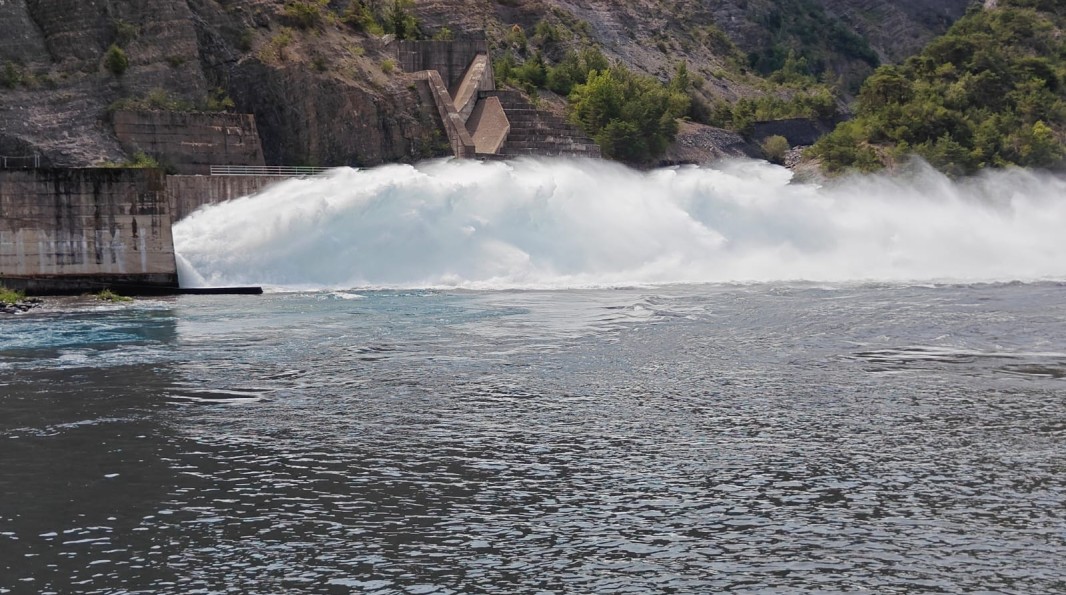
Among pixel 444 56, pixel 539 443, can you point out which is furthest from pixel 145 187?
pixel 444 56

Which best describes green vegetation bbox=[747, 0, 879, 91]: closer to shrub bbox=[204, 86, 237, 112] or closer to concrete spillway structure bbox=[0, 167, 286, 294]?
shrub bbox=[204, 86, 237, 112]

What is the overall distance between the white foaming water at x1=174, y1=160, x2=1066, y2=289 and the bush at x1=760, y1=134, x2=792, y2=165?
132ft

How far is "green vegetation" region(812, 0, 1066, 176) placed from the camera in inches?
3406

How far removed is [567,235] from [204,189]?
50.8 feet

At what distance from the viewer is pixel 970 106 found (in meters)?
96.4

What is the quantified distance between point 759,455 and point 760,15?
139 meters

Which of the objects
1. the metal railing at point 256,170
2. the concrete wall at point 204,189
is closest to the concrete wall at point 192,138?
the metal railing at point 256,170

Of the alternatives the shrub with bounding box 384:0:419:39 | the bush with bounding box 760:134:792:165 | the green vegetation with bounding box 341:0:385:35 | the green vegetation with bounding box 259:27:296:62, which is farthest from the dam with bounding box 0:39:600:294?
→ the bush with bounding box 760:134:792:165

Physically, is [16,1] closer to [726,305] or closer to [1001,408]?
[726,305]

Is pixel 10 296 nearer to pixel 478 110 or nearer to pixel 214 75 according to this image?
pixel 214 75

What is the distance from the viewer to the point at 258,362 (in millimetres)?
31016

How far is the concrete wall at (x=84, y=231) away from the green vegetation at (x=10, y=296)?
0.85 metres

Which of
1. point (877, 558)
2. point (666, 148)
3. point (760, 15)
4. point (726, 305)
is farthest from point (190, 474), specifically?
point (760, 15)

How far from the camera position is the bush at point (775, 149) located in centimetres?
10875
